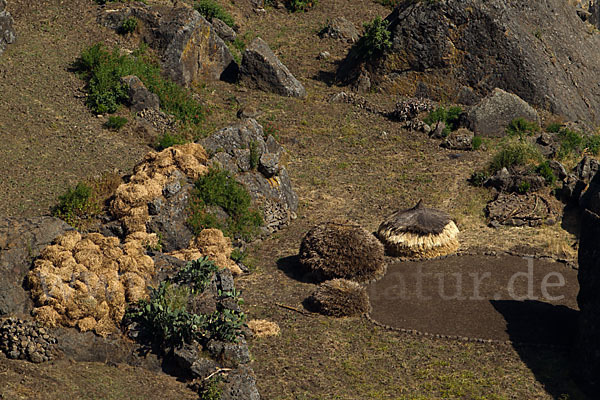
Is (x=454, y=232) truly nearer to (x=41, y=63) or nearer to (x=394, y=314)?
(x=394, y=314)

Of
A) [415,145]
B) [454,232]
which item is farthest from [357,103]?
[454,232]

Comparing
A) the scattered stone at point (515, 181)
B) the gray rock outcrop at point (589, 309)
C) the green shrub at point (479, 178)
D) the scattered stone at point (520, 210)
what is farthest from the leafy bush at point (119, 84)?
the gray rock outcrop at point (589, 309)

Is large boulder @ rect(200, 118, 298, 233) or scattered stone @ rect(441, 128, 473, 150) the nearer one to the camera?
large boulder @ rect(200, 118, 298, 233)

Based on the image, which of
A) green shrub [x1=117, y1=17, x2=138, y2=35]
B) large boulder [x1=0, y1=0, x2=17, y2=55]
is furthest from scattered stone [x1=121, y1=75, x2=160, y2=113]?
large boulder [x1=0, y1=0, x2=17, y2=55]

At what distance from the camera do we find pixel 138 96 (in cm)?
2588

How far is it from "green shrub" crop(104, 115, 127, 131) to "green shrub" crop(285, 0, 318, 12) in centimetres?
1828

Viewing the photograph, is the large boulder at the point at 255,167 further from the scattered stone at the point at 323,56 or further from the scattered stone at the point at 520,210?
the scattered stone at the point at 323,56

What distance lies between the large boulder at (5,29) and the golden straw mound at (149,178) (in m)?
11.1

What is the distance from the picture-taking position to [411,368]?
14.9 m

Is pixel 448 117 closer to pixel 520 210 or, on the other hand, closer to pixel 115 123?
pixel 520 210

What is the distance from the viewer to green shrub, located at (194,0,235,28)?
34.8m

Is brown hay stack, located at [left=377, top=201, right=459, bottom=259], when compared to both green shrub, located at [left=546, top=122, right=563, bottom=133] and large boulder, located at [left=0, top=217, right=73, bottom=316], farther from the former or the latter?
green shrub, located at [left=546, top=122, right=563, bottom=133]

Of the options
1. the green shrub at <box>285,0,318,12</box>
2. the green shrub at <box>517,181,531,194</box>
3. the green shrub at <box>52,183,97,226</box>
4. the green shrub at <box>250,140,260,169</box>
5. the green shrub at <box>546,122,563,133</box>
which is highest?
the green shrub at <box>546,122,563,133</box>

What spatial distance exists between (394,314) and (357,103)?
1505 cm
